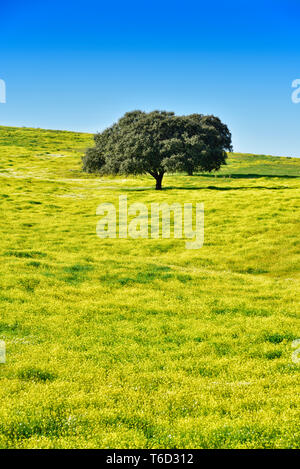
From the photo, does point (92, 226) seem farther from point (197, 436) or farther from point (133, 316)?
point (197, 436)

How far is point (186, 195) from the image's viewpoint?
167ft

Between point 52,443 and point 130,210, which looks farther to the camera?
point 130,210

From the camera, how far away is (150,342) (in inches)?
502

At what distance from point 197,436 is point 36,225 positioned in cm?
3381

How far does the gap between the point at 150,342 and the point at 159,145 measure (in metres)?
44.3
